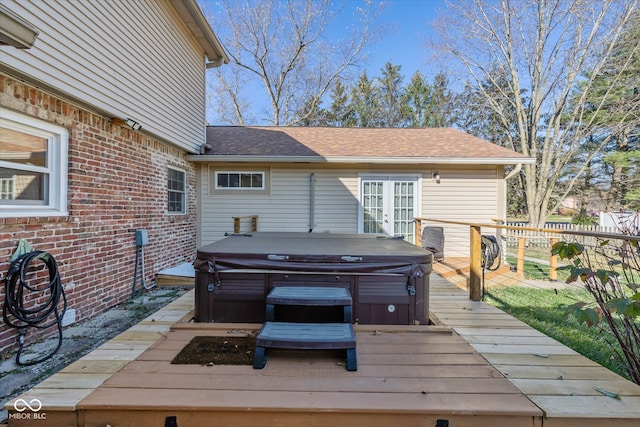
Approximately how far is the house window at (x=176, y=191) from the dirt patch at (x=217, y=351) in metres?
4.16

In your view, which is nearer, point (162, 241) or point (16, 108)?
point (16, 108)

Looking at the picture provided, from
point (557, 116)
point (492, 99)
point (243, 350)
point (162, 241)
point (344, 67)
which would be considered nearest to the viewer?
point (243, 350)

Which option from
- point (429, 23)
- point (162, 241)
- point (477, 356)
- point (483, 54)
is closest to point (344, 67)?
point (429, 23)

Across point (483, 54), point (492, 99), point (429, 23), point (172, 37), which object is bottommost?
point (172, 37)

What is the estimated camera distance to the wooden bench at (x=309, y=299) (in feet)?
7.34

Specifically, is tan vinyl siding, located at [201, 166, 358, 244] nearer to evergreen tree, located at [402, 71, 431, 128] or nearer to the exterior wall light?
the exterior wall light

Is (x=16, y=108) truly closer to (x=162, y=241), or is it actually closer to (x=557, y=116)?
(x=162, y=241)

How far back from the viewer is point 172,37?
220 inches

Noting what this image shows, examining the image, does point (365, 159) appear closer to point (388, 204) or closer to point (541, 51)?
point (388, 204)

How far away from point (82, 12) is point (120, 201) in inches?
85.7

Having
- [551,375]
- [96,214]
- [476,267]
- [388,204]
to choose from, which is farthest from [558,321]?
[96,214]

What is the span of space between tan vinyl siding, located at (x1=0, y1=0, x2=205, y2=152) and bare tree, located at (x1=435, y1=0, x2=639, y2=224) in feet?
38.0

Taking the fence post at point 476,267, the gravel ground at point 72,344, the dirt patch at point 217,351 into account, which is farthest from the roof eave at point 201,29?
the fence post at point 476,267

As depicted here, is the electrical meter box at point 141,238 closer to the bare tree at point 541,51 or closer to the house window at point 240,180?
the house window at point 240,180
